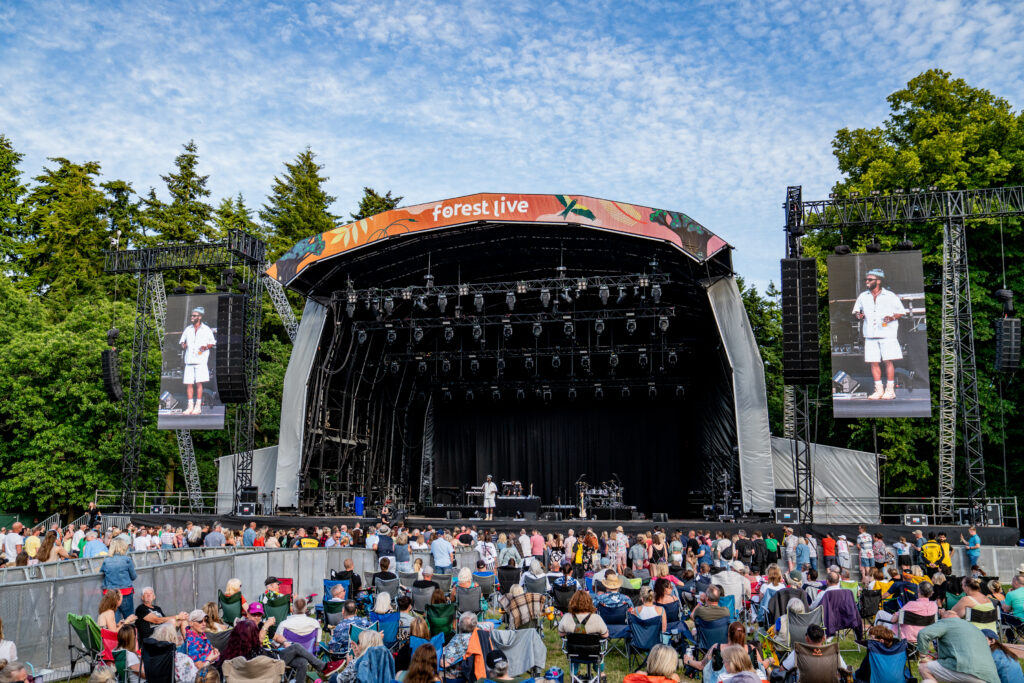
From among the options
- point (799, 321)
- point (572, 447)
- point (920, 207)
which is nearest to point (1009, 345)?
point (920, 207)

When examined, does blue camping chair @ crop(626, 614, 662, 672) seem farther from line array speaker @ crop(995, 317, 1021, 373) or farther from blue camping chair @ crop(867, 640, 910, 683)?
line array speaker @ crop(995, 317, 1021, 373)

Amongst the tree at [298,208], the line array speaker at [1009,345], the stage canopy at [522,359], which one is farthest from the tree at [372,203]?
the line array speaker at [1009,345]

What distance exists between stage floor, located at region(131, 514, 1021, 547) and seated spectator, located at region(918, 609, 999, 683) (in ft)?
40.2

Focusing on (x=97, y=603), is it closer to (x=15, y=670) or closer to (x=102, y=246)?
(x=15, y=670)

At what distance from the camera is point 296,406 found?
22141 millimetres

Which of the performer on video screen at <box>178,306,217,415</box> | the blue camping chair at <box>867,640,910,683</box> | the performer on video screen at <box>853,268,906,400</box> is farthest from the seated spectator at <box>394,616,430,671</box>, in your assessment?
the performer on video screen at <box>178,306,217,415</box>

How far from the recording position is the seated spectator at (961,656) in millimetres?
5723

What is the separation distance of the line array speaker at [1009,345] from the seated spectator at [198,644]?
58.6 feet

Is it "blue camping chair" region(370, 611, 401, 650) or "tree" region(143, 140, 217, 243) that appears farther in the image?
"tree" region(143, 140, 217, 243)

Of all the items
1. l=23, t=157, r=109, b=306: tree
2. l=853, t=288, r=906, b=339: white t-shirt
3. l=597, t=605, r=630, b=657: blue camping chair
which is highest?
l=23, t=157, r=109, b=306: tree

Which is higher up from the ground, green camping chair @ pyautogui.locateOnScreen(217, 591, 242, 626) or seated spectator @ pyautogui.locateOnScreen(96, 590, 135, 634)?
seated spectator @ pyautogui.locateOnScreen(96, 590, 135, 634)

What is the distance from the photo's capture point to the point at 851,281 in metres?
19.0

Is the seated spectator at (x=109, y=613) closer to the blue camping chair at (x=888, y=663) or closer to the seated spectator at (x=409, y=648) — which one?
the seated spectator at (x=409, y=648)

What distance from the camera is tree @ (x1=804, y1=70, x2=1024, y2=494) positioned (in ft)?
75.7
